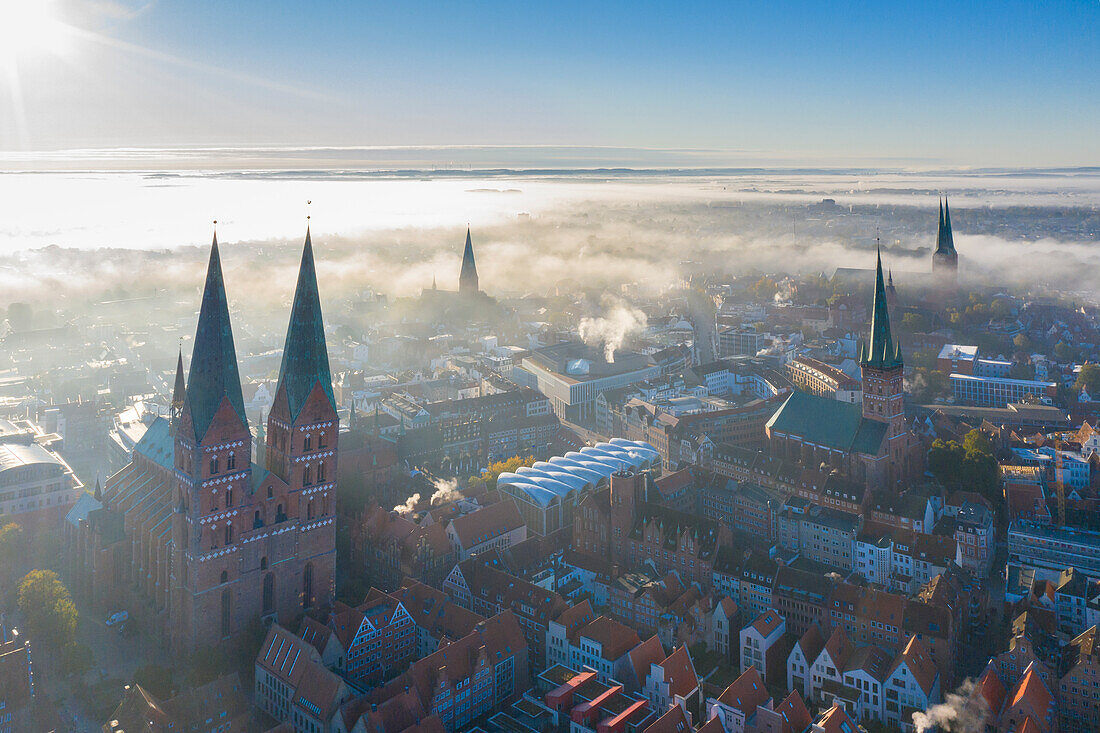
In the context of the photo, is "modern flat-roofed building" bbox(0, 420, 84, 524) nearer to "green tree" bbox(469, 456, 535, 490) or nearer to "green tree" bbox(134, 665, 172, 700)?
"green tree" bbox(134, 665, 172, 700)

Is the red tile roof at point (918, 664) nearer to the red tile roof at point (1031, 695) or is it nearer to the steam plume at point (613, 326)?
the red tile roof at point (1031, 695)

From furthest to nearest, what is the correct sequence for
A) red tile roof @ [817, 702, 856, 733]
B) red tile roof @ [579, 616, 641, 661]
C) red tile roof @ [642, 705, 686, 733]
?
red tile roof @ [579, 616, 641, 661] → red tile roof @ [642, 705, 686, 733] → red tile roof @ [817, 702, 856, 733]

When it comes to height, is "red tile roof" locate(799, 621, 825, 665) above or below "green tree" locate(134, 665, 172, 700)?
above

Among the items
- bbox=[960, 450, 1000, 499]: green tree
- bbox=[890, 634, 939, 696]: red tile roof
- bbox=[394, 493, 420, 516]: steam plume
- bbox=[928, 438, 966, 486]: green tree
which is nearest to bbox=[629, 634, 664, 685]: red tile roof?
bbox=[890, 634, 939, 696]: red tile roof

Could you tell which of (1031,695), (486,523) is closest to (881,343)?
(1031,695)

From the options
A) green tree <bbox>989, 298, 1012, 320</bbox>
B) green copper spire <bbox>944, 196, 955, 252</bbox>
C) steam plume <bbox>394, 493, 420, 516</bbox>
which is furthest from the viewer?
green tree <bbox>989, 298, 1012, 320</bbox>

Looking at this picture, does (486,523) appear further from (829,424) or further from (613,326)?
(613,326)

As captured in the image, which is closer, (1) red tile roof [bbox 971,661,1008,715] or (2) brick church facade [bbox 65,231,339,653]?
(1) red tile roof [bbox 971,661,1008,715]

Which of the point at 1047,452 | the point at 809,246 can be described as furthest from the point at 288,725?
the point at 809,246

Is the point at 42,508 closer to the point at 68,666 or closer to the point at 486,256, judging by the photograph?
the point at 68,666
